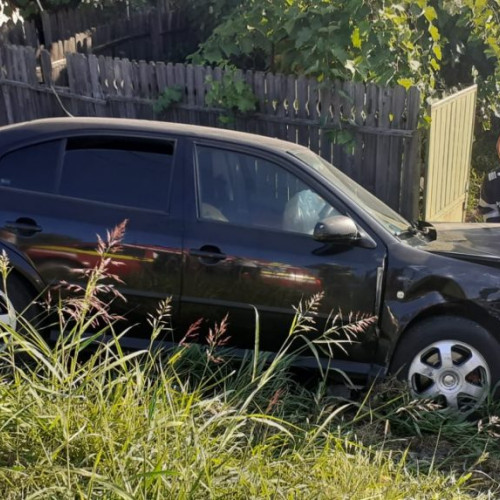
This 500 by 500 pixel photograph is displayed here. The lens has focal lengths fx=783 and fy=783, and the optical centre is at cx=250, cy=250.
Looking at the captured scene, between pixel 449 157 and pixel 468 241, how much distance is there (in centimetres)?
330

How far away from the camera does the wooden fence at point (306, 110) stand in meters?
7.31

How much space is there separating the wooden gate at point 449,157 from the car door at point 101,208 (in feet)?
11.9

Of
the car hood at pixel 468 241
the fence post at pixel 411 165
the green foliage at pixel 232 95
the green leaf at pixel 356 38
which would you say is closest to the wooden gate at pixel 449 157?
the fence post at pixel 411 165

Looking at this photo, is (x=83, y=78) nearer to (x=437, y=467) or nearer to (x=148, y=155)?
(x=148, y=155)

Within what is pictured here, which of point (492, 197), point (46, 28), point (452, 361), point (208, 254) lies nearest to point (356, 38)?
point (492, 197)

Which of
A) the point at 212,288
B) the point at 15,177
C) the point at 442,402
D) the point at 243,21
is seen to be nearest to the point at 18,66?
the point at 243,21

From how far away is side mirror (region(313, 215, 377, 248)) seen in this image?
435 cm

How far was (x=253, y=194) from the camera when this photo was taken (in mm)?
4641

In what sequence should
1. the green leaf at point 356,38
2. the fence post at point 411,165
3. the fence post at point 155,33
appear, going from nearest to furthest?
the fence post at point 411,165 < the green leaf at point 356,38 < the fence post at point 155,33

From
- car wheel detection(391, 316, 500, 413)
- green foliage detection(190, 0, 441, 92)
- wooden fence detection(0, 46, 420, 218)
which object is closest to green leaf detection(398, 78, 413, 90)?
green foliage detection(190, 0, 441, 92)

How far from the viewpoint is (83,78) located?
29.8 feet

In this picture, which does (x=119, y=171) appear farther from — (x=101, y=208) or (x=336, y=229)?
(x=336, y=229)

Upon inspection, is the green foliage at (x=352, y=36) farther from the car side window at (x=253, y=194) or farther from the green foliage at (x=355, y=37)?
the car side window at (x=253, y=194)

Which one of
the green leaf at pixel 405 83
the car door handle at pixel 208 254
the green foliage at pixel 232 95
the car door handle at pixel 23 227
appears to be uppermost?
the green leaf at pixel 405 83
